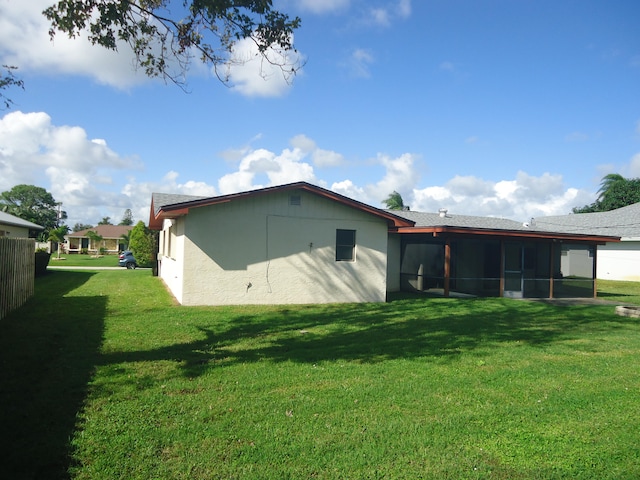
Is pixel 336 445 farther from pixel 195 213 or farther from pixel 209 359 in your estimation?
pixel 195 213

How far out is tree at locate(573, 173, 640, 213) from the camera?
161ft

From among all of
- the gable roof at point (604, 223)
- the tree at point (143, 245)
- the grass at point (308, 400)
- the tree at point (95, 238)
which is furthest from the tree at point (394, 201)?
the tree at point (95, 238)

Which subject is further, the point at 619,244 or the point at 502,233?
the point at 619,244

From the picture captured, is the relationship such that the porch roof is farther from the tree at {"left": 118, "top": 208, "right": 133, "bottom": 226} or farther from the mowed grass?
the tree at {"left": 118, "top": 208, "right": 133, "bottom": 226}

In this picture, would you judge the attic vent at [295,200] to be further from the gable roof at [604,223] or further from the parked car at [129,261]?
the gable roof at [604,223]

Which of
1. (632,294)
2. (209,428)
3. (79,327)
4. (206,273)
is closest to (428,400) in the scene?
(209,428)

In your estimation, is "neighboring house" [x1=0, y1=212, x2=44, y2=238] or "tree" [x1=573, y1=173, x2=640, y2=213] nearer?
"neighboring house" [x1=0, y1=212, x2=44, y2=238]

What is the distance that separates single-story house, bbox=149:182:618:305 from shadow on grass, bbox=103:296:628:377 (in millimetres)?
1113

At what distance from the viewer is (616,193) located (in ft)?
165

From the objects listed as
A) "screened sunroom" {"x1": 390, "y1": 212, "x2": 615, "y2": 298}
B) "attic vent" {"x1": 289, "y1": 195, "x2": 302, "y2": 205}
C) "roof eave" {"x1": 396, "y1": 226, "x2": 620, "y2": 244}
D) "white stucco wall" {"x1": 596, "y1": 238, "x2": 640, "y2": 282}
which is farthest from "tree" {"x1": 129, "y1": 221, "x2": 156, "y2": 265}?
"white stucco wall" {"x1": 596, "y1": 238, "x2": 640, "y2": 282}

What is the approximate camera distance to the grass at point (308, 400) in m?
4.00

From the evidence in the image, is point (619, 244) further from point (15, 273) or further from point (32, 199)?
point (32, 199)

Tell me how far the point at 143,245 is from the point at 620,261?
32.8m

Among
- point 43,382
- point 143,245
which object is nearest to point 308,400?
point 43,382
